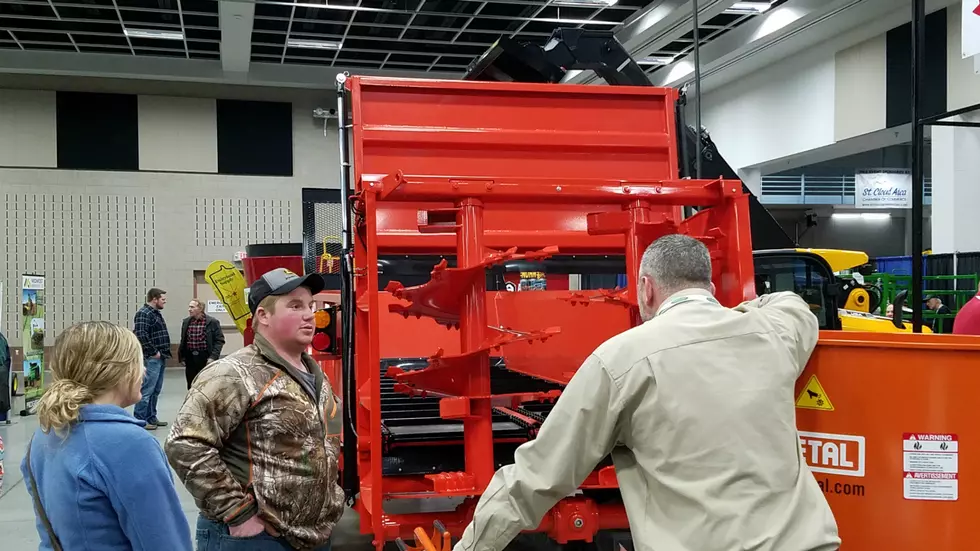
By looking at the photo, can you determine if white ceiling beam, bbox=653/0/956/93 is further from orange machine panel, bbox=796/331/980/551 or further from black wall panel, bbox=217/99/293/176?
orange machine panel, bbox=796/331/980/551

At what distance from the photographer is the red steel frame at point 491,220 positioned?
110 inches

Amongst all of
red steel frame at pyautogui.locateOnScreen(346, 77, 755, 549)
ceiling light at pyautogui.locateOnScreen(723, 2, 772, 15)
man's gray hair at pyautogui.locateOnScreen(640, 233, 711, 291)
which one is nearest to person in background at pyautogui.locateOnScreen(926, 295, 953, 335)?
ceiling light at pyautogui.locateOnScreen(723, 2, 772, 15)

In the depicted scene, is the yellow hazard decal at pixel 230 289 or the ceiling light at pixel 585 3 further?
the ceiling light at pixel 585 3

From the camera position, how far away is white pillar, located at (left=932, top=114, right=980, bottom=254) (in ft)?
37.1

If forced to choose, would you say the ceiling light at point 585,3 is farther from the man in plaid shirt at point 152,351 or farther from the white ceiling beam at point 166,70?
the man in plaid shirt at point 152,351

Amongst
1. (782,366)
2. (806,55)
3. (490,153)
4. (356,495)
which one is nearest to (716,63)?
(806,55)

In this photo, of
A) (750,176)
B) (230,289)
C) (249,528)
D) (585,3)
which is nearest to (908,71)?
(750,176)

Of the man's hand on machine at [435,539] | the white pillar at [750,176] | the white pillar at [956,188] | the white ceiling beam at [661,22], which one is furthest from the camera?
the white pillar at [750,176]

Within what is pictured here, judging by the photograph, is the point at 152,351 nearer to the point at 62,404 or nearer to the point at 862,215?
the point at 62,404

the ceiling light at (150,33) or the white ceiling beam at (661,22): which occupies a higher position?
the ceiling light at (150,33)

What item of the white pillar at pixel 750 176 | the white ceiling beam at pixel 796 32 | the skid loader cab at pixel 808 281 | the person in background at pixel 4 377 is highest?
the white ceiling beam at pixel 796 32

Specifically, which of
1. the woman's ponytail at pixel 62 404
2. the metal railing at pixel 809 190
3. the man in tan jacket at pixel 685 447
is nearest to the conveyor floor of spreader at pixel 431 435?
the woman's ponytail at pixel 62 404

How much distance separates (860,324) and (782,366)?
469 cm

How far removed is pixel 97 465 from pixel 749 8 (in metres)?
13.0
